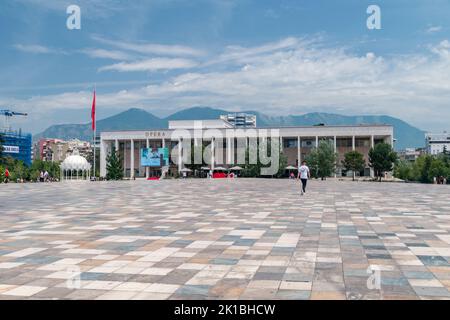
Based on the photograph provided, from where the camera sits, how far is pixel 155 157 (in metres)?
105

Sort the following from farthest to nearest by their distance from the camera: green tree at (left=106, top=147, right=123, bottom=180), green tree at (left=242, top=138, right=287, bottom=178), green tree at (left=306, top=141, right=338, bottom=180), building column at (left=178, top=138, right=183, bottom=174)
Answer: building column at (left=178, top=138, right=183, bottom=174) < green tree at (left=106, top=147, right=123, bottom=180) < green tree at (left=242, top=138, right=287, bottom=178) < green tree at (left=306, top=141, right=338, bottom=180)

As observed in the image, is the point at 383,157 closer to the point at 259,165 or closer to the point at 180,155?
the point at 259,165

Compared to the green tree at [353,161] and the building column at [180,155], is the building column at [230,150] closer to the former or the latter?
the building column at [180,155]

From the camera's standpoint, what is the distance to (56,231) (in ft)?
34.5

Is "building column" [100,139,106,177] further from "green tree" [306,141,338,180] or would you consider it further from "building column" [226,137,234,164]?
"green tree" [306,141,338,180]

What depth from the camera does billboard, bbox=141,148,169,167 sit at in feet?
344

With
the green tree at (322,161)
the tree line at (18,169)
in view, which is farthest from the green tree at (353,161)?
the tree line at (18,169)

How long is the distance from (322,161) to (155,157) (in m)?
45.0

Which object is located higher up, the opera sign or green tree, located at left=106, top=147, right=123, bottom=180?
Result: the opera sign

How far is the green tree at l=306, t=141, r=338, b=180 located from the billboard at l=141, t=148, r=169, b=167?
4017 cm

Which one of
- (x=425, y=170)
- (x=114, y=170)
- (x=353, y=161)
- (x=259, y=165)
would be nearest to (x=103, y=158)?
(x=114, y=170)

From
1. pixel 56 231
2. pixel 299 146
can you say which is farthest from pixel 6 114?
pixel 56 231

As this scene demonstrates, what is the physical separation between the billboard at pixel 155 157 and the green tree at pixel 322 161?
4017cm

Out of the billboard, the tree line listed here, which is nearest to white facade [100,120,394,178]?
the billboard
